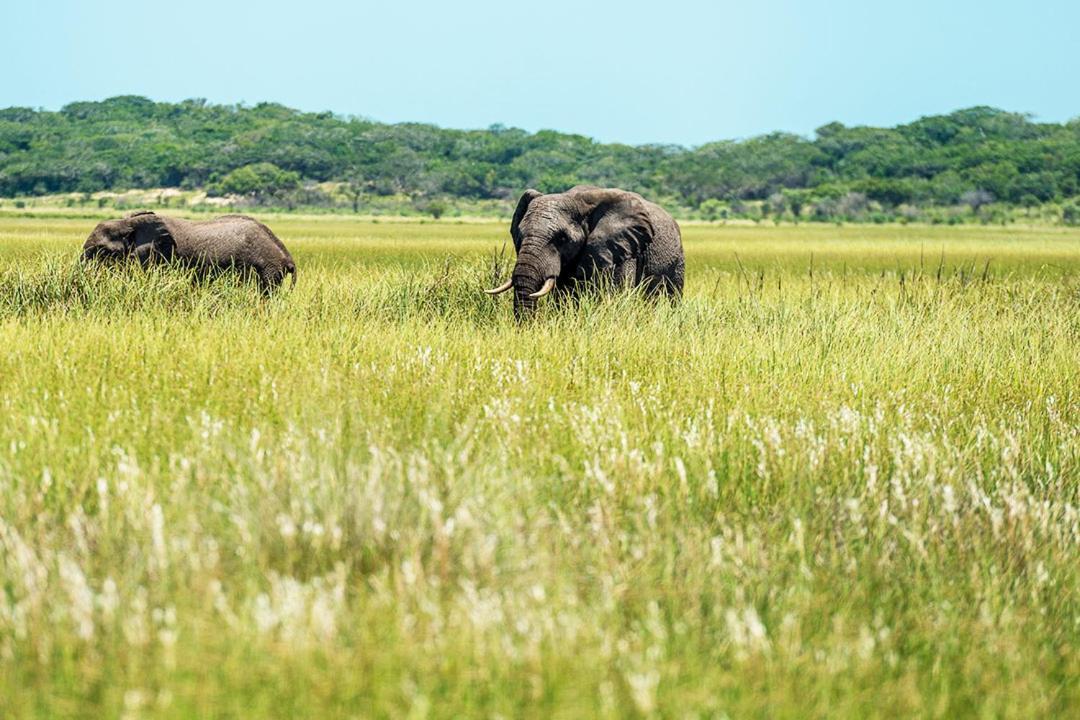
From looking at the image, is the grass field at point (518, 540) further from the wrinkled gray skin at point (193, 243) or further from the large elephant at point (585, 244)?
the wrinkled gray skin at point (193, 243)

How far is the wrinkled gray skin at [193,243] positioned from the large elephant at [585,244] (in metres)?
4.10

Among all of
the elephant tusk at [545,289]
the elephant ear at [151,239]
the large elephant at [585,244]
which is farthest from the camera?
the elephant ear at [151,239]

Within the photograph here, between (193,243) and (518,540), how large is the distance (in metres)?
12.2

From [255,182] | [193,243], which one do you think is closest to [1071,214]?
[255,182]

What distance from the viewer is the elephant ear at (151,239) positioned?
14719 millimetres

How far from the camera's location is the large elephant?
12625 millimetres

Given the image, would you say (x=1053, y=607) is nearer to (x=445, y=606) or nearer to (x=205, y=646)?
(x=445, y=606)

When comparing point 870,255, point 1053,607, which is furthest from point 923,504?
point 870,255

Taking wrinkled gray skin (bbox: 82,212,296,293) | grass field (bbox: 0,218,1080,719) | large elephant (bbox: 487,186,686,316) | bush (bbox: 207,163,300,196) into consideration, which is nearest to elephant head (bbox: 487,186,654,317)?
large elephant (bbox: 487,186,686,316)

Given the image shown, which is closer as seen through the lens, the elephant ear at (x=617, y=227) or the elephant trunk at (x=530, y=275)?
the elephant trunk at (x=530, y=275)

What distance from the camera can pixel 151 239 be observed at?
48.6ft

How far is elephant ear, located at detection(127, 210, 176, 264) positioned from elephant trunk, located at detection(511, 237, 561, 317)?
4.89 m

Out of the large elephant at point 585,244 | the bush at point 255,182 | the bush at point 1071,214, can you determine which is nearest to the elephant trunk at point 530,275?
the large elephant at point 585,244

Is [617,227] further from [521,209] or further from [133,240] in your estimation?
[133,240]
